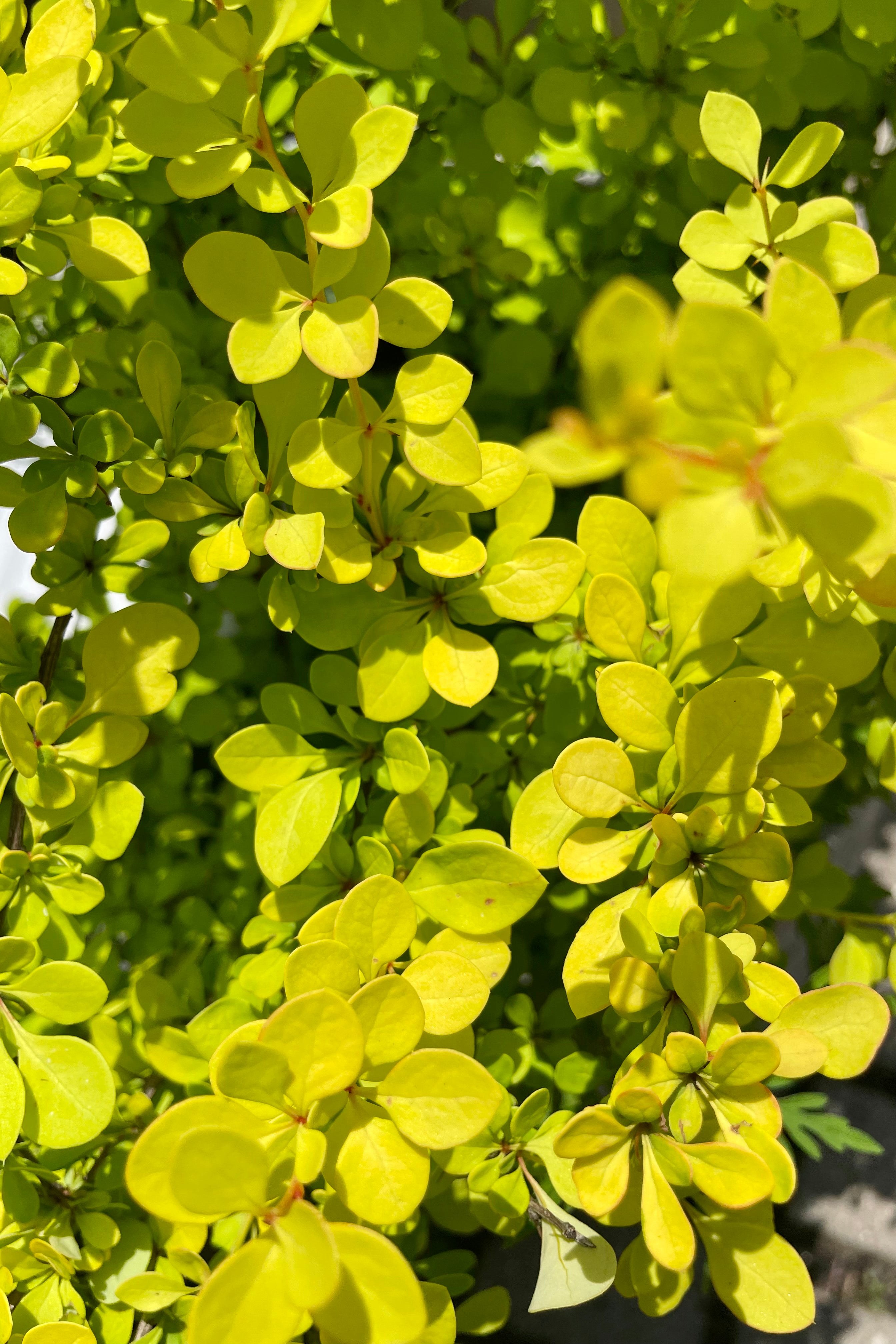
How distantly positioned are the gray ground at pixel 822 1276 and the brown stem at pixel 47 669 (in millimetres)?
770

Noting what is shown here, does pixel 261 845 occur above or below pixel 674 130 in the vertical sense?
below

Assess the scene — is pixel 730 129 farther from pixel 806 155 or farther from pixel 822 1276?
pixel 822 1276

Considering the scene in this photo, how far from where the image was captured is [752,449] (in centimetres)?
25

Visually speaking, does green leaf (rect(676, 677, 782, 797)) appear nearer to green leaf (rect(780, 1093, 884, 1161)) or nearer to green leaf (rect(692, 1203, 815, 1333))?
green leaf (rect(692, 1203, 815, 1333))

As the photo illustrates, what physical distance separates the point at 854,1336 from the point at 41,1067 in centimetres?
101

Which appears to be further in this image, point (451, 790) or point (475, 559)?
point (451, 790)

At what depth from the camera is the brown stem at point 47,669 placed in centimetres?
54

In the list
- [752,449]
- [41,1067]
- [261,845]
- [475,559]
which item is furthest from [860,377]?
[41,1067]

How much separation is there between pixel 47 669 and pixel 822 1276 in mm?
1084

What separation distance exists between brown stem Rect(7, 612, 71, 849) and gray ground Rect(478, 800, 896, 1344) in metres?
0.77

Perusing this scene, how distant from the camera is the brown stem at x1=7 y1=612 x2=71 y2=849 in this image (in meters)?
0.54

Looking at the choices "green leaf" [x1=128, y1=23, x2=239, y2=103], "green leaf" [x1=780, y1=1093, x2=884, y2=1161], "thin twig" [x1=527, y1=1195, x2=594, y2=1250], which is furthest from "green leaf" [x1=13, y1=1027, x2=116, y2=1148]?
"green leaf" [x1=780, y1=1093, x2=884, y2=1161]

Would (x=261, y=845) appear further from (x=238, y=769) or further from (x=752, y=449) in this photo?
(x=752, y=449)

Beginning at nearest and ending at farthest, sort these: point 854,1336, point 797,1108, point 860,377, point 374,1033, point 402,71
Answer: point 860,377, point 374,1033, point 402,71, point 797,1108, point 854,1336
